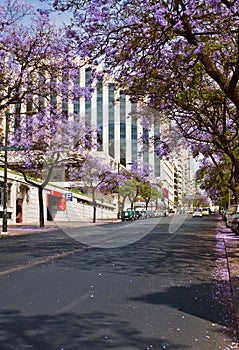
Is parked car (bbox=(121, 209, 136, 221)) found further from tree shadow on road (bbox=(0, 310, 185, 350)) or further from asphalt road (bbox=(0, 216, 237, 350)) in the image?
tree shadow on road (bbox=(0, 310, 185, 350))

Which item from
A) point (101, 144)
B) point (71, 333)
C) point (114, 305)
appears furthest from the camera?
point (101, 144)

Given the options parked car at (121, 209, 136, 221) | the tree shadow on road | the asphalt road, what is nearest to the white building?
parked car at (121, 209, 136, 221)

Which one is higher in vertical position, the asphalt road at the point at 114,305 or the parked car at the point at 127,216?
the parked car at the point at 127,216

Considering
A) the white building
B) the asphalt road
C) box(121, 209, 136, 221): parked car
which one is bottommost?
the asphalt road

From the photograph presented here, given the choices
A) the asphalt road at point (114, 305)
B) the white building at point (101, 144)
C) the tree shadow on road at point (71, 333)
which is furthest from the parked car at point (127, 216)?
the tree shadow on road at point (71, 333)

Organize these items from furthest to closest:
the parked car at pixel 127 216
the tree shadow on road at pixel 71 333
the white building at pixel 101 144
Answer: the parked car at pixel 127 216 → the white building at pixel 101 144 → the tree shadow on road at pixel 71 333

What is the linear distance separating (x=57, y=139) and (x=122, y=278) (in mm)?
22820

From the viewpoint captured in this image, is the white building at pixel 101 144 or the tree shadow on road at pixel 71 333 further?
the white building at pixel 101 144

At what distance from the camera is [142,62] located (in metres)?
11.5

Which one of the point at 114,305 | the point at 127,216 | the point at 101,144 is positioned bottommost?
the point at 114,305

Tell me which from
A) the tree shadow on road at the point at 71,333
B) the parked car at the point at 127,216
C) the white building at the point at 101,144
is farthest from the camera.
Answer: the parked car at the point at 127,216

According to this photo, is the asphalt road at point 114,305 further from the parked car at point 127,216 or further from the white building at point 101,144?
the parked car at point 127,216

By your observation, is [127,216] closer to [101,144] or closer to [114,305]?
[101,144]

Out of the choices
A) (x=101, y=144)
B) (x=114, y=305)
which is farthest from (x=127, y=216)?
(x=114, y=305)
